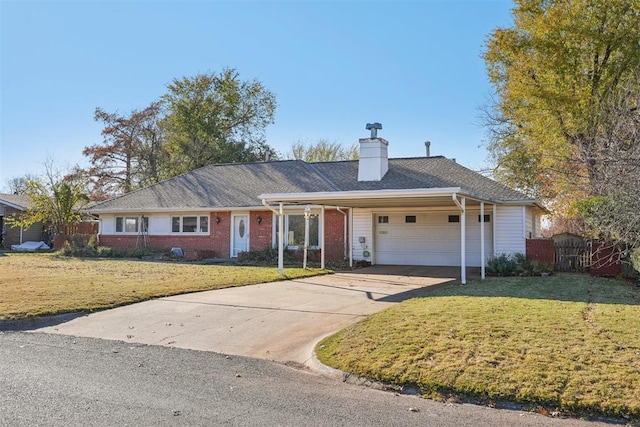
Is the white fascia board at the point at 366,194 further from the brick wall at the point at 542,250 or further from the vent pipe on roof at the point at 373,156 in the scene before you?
the vent pipe on roof at the point at 373,156

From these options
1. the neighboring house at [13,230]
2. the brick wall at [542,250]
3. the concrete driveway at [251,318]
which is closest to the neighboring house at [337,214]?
the brick wall at [542,250]

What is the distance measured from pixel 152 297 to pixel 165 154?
30836 millimetres

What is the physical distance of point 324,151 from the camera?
40250 mm

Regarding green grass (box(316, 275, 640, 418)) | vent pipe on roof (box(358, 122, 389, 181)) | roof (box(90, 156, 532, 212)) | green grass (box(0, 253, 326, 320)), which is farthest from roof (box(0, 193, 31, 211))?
green grass (box(316, 275, 640, 418))

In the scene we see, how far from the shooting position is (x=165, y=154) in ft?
131

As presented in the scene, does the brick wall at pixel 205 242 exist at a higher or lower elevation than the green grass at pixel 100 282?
higher

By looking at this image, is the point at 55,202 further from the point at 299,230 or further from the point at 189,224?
the point at 299,230

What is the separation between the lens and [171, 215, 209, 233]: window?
23266 millimetres

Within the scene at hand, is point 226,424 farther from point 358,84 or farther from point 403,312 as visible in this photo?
point 358,84

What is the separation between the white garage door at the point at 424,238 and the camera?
19.0 metres

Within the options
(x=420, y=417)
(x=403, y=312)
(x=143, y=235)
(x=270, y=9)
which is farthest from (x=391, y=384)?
(x=143, y=235)

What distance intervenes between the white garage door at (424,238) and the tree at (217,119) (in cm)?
2135

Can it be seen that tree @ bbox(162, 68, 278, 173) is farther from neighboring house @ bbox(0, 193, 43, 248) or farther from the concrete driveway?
the concrete driveway

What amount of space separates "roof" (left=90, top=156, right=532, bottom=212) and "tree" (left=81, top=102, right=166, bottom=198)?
14230 millimetres
